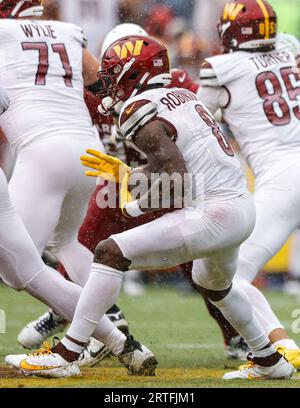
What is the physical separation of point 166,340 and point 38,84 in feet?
6.82

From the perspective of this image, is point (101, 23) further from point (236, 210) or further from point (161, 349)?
point (236, 210)

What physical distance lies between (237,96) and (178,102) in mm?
1142

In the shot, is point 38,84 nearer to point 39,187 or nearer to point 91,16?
point 39,187

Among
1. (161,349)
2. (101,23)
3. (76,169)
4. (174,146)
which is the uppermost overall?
(174,146)

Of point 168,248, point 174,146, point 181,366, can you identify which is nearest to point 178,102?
point 174,146

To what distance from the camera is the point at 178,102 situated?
468 cm

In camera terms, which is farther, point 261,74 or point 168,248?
point 261,74

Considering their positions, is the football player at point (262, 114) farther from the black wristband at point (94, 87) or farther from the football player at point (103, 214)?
the black wristband at point (94, 87)

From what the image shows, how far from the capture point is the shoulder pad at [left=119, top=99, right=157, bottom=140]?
14.9ft

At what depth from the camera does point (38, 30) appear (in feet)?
17.6

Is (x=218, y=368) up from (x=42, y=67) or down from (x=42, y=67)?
down

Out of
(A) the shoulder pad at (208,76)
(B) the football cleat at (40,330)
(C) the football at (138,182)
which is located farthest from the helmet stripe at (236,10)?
(B) the football cleat at (40,330)

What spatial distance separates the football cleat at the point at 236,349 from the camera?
5.94m

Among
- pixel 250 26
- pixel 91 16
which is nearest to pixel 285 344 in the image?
pixel 250 26
